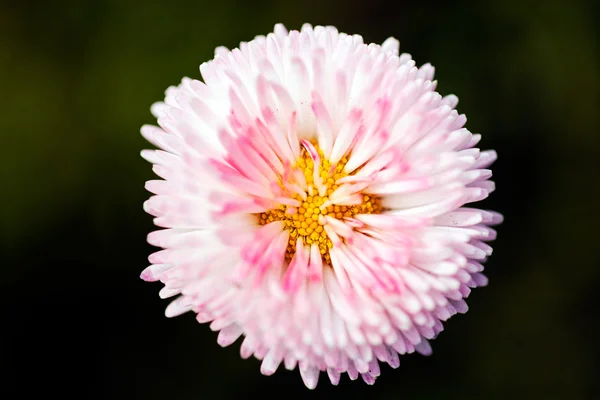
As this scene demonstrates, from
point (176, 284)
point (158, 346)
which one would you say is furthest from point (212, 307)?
point (158, 346)

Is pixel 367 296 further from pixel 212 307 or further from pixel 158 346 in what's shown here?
pixel 158 346

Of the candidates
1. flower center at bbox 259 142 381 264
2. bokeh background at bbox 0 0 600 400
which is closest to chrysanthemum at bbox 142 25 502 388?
flower center at bbox 259 142 381 264

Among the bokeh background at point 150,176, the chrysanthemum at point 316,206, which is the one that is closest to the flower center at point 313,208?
the chrysanthemum at point 316,206

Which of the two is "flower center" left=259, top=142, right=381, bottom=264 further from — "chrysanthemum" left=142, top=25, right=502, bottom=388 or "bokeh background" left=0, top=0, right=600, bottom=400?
"bokeh background" left=0, top=0, right=600, bottom=400

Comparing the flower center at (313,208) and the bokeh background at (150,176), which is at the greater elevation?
the bokeh background at (150,176)

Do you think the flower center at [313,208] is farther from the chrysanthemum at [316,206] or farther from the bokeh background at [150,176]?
the bokeh background at [150,176]

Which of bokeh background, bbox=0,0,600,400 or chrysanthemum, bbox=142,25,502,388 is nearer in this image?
chrysanthemum, bbox=142,25,502,388
